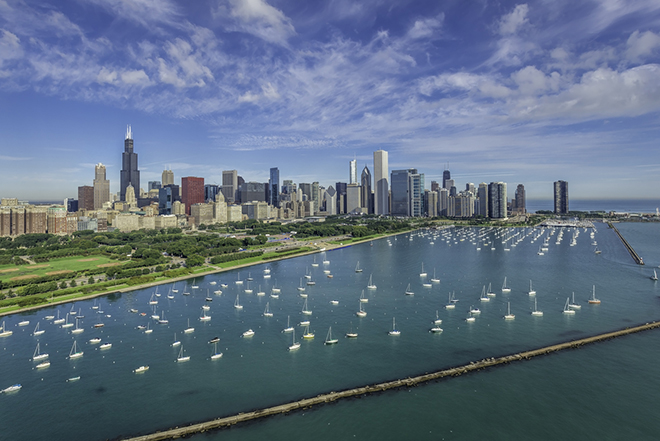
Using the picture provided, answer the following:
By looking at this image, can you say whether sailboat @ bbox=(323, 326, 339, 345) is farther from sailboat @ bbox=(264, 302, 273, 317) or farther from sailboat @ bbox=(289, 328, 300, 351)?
sailboat @ bbox=(264, 302, 273, 317)

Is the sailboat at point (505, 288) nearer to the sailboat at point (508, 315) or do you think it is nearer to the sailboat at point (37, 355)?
the sailboat at point (508, 315)

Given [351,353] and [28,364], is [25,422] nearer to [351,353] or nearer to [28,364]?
[28,364]

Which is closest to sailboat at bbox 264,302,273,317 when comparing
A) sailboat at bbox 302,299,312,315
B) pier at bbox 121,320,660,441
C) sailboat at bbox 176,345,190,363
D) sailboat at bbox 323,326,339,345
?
sailboat at bbox 302,299,312,315

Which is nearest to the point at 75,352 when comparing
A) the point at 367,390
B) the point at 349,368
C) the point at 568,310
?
the point at 349,368

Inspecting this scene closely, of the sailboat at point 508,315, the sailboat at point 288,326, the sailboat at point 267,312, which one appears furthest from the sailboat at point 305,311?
the sailboat at point 508,315

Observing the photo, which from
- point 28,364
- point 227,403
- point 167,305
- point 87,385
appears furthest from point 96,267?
point 227,403

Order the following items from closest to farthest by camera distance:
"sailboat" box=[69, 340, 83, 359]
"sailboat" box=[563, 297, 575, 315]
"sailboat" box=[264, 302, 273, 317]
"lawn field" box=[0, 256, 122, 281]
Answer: "sailboat" box=[69, 340, 83, 359], "sailboat" box=[563, 297, 575, 315], "sailboat" box=[264, 302, 273, 317], "lawn field" box=[0, 256, 122, 281]
